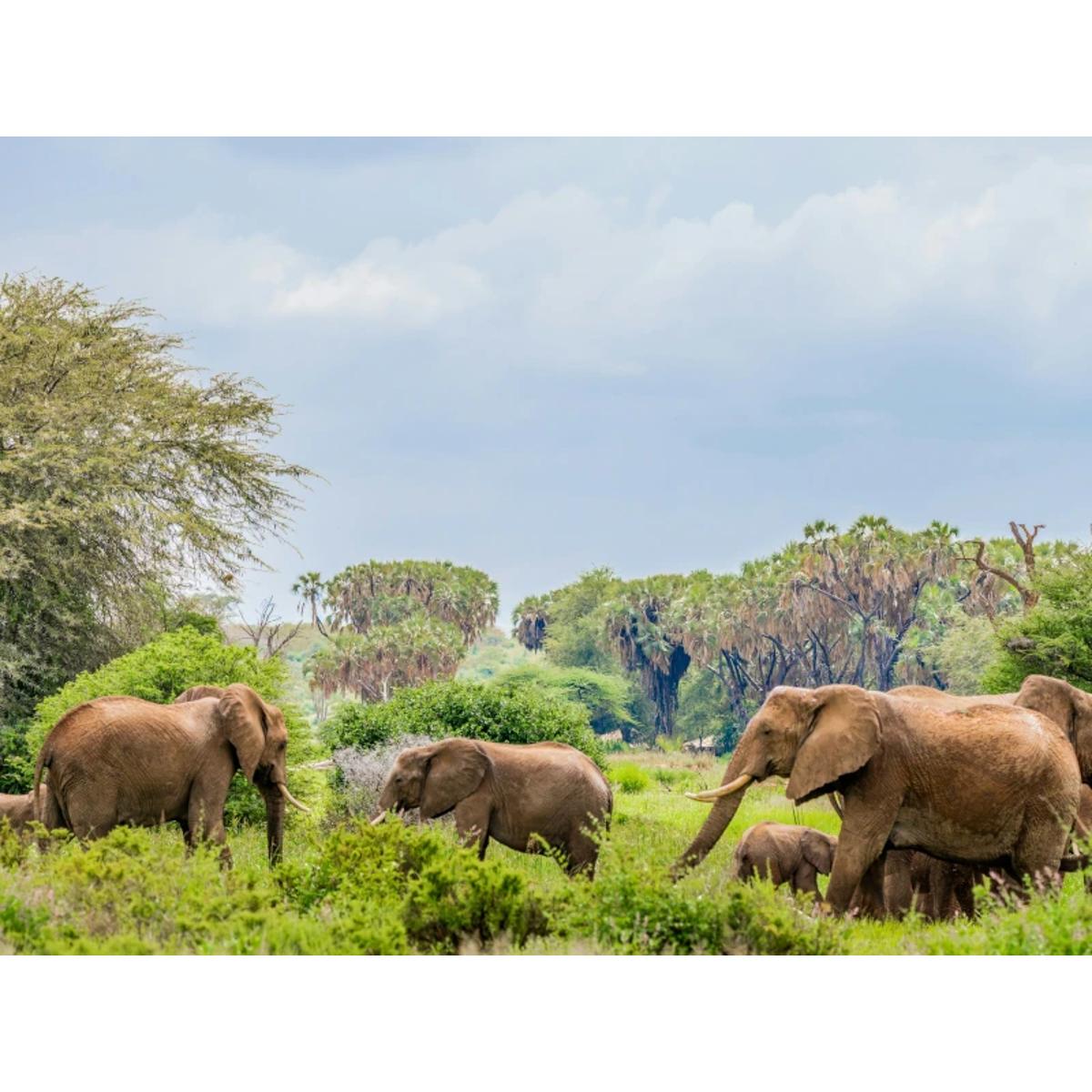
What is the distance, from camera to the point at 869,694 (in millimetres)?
10781

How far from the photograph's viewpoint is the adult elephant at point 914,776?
1062 centimetres

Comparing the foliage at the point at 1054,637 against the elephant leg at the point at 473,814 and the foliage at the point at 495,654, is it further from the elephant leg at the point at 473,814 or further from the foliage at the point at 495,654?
the foliage at the point at 495,654

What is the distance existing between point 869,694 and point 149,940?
5363mm

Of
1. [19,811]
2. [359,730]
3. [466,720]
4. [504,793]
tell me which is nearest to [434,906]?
[504,793]

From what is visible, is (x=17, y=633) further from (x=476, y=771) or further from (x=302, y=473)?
(x=476, y=771)

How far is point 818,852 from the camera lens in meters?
12.7

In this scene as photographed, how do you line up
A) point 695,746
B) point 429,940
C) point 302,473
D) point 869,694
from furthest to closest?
point 695,746
point 302,473
point 869,694
point 429,940

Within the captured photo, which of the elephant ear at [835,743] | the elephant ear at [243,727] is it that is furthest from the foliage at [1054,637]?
the elephant ear at [243,727]

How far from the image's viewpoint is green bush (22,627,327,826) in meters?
19.2

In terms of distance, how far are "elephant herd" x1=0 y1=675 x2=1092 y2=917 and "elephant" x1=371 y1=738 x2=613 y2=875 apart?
0.01m

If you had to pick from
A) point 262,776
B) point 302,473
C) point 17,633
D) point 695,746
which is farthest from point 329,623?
point 262,776

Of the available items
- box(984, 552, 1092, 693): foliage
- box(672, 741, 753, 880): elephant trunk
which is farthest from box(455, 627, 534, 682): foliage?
box(672, 741, 753, 880): elephant trunk

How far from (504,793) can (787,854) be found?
2.53 m

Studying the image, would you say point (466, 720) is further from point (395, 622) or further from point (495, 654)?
point (495, 654)
